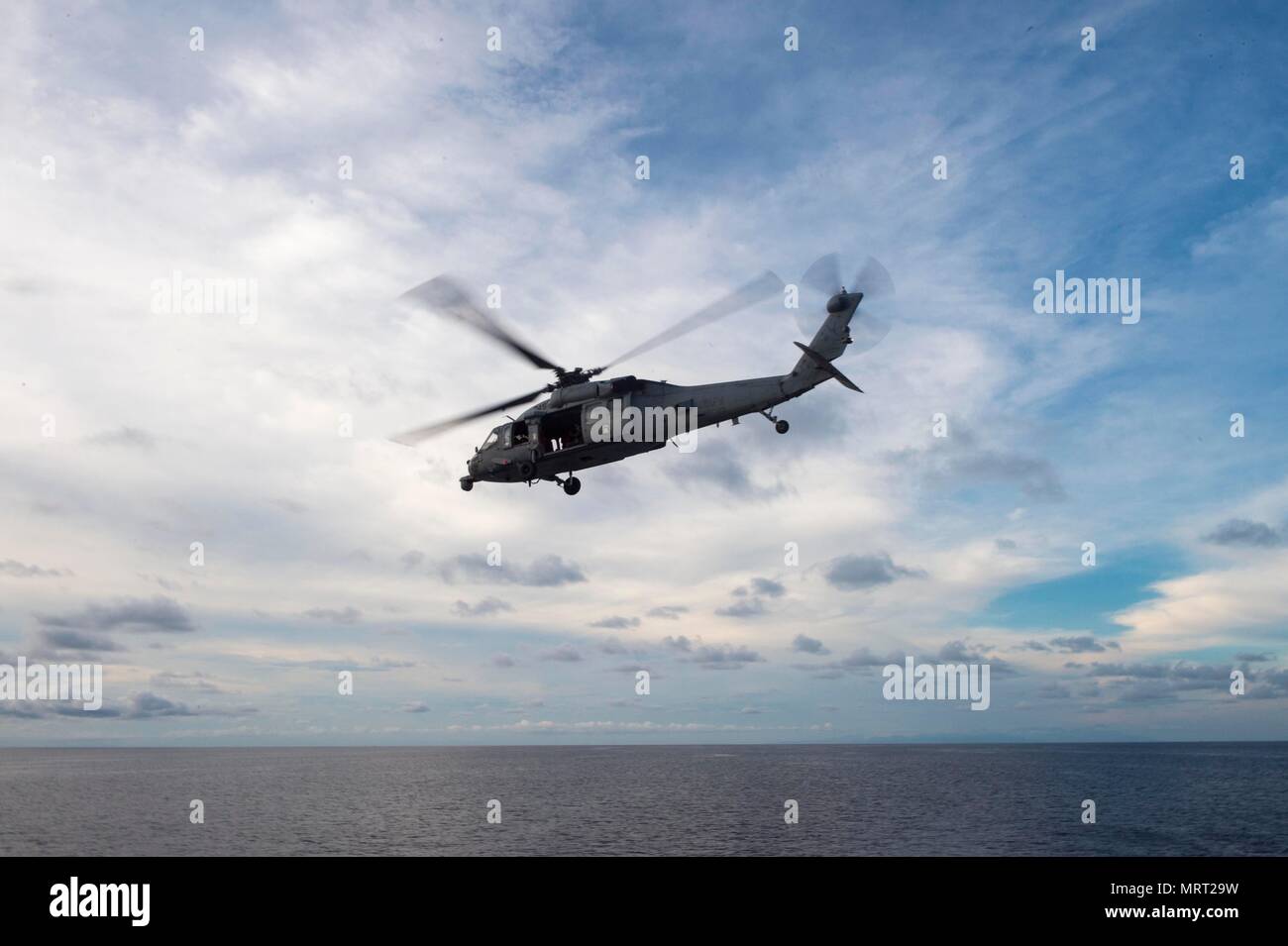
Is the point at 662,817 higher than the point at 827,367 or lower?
lower

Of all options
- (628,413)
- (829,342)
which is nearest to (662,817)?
(628,413)

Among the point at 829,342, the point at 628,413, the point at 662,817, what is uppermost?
the point at 829,342

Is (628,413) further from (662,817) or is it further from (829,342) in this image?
(662,817)

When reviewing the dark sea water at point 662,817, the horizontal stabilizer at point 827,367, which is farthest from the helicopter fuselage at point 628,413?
the dark sea water at point 662,817

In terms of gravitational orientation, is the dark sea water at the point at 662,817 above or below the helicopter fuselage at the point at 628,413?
below

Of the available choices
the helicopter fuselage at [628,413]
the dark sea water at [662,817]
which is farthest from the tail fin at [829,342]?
the dark sea water at [662,817]

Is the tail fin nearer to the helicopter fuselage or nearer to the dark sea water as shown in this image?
the helicopter fuselage

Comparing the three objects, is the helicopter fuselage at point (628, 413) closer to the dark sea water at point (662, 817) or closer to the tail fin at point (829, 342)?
the tail fin at point (829, 342)

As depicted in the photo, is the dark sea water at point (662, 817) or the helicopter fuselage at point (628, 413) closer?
the helicopter fuselage at point (628, 413)
